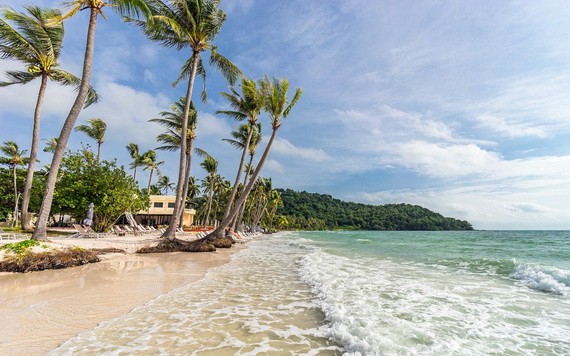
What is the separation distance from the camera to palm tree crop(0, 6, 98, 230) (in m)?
14.7

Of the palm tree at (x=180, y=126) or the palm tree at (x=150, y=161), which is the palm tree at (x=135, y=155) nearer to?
the palm tree at (x=150, y=161)

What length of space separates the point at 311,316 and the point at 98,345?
3330mm

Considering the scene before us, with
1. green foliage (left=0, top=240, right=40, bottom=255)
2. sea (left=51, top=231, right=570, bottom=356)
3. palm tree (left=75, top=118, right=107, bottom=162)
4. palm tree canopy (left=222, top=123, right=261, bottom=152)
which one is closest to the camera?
sea (left=51, top=231, right=570, bottom=356)

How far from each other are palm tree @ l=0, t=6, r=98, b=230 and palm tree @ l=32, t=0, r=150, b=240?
2795mm

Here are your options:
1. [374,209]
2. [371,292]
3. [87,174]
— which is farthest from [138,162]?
[374,209]

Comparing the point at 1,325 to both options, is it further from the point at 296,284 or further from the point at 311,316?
the point at 296,284

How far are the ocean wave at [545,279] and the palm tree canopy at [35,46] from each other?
68.2ft

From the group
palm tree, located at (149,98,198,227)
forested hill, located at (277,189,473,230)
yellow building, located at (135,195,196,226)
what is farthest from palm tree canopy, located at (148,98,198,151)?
forested hill, located at (277,189,473,230)

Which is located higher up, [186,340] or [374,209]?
[374,209]

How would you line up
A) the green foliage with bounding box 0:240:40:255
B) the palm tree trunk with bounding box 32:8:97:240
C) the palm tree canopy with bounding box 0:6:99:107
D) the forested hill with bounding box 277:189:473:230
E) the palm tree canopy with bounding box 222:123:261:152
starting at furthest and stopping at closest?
the forested hill with bounding box 277:189:473:230 < the palm tree canopy with bounding box 222:123:261:152 < the palm tree canopy with bounding box 0:6:99:107 < the palm tree trunk with bounding box 32:8:97:240 < the green foliage with bounding box 0:240:40:255

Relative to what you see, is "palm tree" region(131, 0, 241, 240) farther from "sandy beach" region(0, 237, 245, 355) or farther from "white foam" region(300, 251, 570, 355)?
"white foam" region(300, 251, 570, 355)

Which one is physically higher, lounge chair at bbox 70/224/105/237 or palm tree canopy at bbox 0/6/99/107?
palm tree canopy at bbox 0/6/99/107

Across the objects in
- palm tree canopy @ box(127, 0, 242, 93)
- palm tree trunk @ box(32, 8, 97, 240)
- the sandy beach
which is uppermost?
palm tree canopy @ box(127, 0, 242, 93)

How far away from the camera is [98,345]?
4.03m
